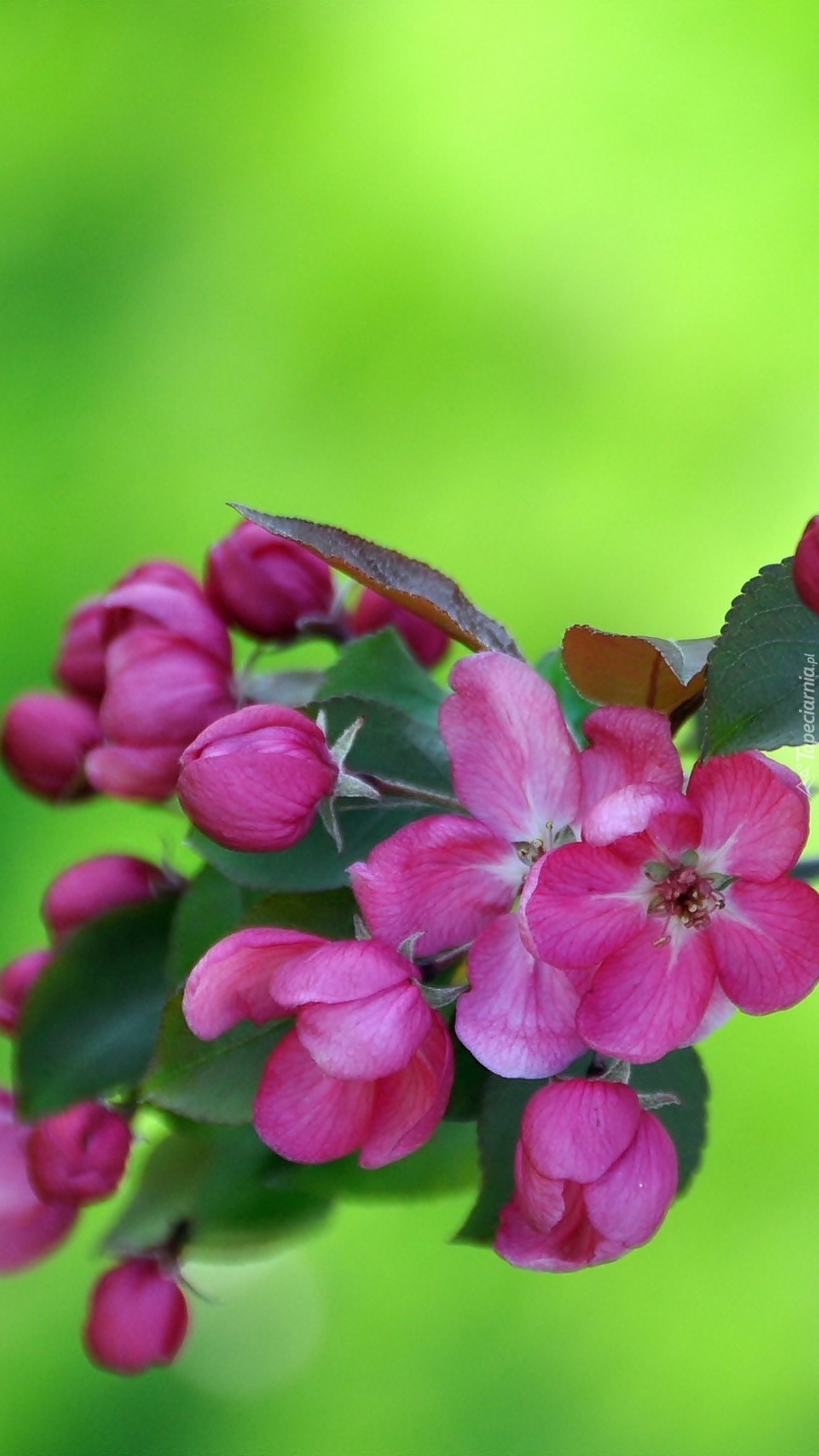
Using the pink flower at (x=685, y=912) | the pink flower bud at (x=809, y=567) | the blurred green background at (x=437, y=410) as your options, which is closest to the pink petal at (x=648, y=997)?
the pink flower at (x=685, y=912)

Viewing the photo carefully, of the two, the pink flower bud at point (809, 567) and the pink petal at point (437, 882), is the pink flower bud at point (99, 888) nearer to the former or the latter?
the pink petal at point (437, 882)

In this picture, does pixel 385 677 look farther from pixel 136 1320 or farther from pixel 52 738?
pixel 136 1320

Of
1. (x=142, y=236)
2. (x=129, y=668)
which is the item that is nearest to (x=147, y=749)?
(x=129, y=668)

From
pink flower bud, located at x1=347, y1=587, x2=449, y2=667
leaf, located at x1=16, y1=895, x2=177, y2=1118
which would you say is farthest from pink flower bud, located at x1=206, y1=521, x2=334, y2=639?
leaf, located at x1=16, y1=895, x2=177, y2=1118

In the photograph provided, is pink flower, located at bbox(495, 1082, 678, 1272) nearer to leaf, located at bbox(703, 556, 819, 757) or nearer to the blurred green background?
leaf, located at bbox(703, 556, 819, 757)

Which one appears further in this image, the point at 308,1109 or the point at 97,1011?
the point at 97,1011

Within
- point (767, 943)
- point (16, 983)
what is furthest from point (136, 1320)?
point (767, 943)

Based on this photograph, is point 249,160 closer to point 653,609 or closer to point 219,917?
point 653,609
